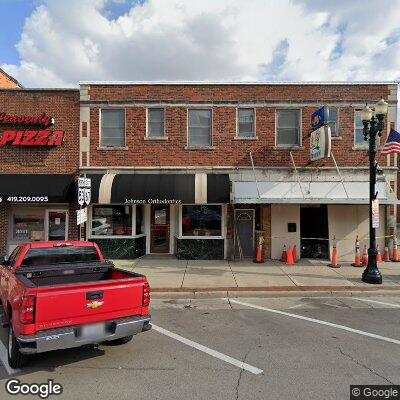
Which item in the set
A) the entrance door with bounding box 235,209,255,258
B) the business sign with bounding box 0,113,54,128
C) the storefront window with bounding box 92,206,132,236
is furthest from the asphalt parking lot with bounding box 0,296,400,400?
the business sign with bounding box 0,113,54,128

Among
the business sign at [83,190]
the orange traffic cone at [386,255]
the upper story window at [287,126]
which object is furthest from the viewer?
the upper story window at [287,126]

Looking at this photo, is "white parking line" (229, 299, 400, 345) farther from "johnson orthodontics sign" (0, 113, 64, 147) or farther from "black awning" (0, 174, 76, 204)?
"johnson orthodontics sign" (0, 113, 64, 147)

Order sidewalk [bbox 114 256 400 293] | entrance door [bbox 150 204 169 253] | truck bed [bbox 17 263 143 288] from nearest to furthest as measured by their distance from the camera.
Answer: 1. truck bed [bbox 17 263 143 288]
2. sidewalk [bbox 114 256 400 293]
3. entrance door [bbox 150 204 169 253]

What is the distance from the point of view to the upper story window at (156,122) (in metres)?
14.6

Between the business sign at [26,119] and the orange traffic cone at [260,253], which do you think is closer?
the orange traffic cone at [260,253]

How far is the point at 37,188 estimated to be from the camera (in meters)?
13.6

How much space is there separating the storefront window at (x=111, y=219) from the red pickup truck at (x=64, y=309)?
823 cm

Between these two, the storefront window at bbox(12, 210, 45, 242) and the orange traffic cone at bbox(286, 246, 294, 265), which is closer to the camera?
the orange traffic cone at bbox(286, 246, 294, 265)

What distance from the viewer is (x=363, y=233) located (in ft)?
46.7

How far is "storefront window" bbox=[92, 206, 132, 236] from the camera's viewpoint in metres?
14.4

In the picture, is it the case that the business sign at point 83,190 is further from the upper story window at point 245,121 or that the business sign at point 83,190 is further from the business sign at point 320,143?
the business sign at point 320,143

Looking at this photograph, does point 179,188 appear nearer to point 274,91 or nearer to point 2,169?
point 274,91
